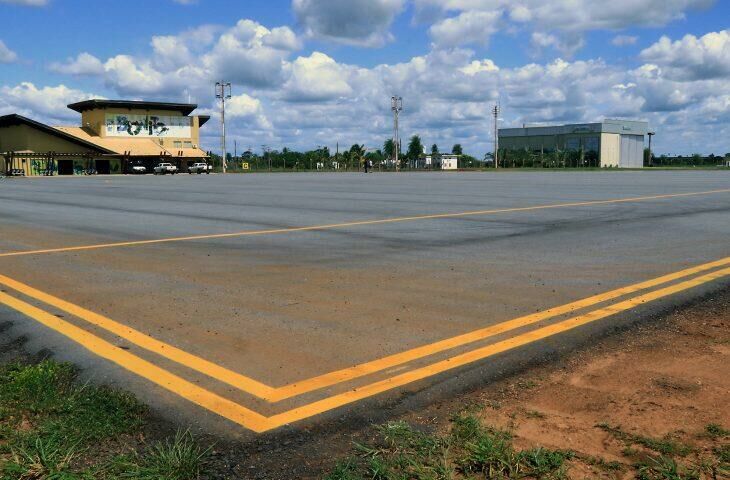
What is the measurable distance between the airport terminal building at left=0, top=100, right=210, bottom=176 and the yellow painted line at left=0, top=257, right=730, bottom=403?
7731 cm

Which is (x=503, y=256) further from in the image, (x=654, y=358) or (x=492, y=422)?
(x=492, y=422)

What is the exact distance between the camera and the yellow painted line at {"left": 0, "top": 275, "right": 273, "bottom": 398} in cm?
404

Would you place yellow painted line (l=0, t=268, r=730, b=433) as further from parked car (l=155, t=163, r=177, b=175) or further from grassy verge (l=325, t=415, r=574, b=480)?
parked car (l=155, t=163, r=177, b=175)

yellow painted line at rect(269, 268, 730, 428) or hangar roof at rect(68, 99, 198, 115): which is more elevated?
hangar roof at rect(68, 99, 198, 115)

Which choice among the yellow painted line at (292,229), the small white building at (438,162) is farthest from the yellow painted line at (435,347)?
the small white building at (438,162)

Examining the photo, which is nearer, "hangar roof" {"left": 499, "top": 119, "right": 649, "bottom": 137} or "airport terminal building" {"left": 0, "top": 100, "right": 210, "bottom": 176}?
"airport terminal building" {"left": 0, "top": 100, "right": 210, "bottom": 176}

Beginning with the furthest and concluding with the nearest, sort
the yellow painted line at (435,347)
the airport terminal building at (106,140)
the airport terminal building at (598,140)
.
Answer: the airport terminal building at (598,140)
the airport terminal building at (106,140)
the yellow painted line at (435,347)

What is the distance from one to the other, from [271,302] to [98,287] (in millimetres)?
2125

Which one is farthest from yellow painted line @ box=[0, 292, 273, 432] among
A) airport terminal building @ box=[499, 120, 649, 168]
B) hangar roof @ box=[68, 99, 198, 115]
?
airport terminal building @ box=[499, 120, 649, 168]

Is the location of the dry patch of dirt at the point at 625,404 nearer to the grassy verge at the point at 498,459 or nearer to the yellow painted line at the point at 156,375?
the grassy verge at the point at 498,459

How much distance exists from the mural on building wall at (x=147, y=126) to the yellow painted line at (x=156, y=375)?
9281 cm

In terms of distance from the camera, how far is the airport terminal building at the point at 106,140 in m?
79.2

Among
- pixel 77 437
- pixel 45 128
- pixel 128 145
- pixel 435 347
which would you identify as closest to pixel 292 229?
pixel 435 347

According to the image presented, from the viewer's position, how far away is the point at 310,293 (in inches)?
260
